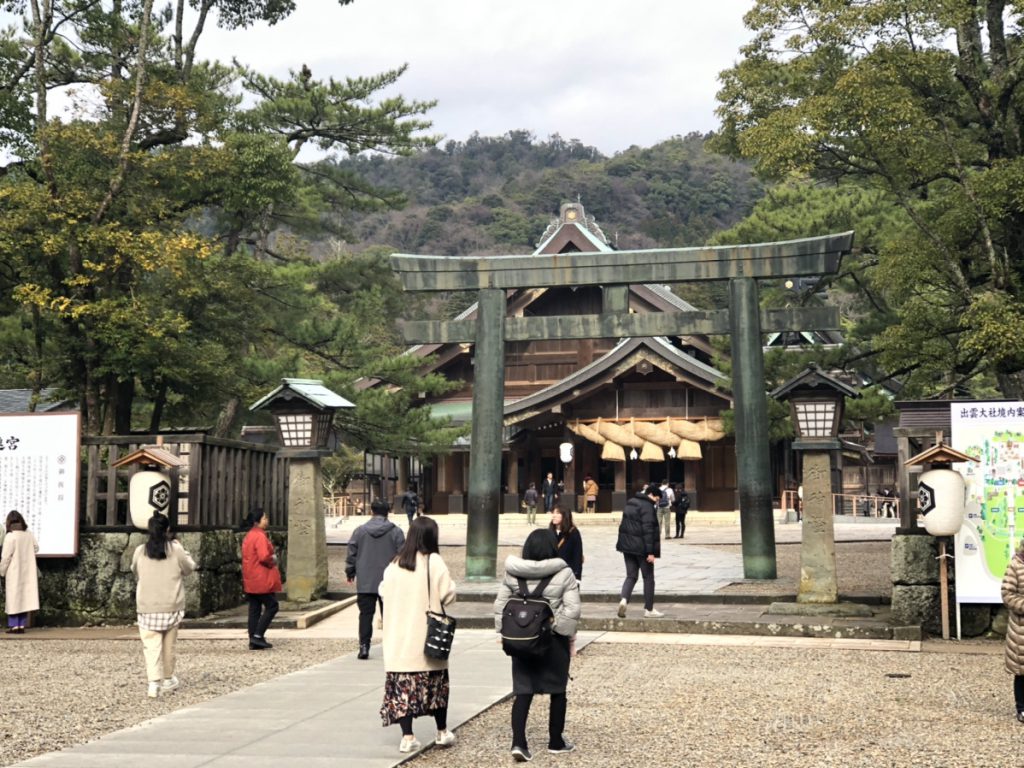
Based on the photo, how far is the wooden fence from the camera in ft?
51.2

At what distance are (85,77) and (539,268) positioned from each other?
11.2 meters

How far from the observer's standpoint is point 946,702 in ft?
31.0

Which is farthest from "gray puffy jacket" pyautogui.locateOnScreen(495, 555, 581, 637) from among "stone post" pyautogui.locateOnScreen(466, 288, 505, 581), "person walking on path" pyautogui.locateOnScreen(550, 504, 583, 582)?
"stone post" pyautogui.locateOnScreen(466, 288, 505, 581)

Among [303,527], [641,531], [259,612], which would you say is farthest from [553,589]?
[303,527]

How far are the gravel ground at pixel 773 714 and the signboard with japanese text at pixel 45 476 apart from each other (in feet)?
23.8

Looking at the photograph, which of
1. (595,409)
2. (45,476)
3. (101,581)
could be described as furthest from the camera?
(595,409)

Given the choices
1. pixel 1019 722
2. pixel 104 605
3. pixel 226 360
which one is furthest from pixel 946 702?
pixel 226 360

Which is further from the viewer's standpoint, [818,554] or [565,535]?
[818,554]

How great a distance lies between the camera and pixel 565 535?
1123 centimetres

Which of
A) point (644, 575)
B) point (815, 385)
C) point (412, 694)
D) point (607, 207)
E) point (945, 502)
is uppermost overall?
point (607, 207)

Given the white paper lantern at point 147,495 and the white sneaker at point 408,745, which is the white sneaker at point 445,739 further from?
the white paper lantern at point 147,495

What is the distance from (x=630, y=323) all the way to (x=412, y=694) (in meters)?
12.2

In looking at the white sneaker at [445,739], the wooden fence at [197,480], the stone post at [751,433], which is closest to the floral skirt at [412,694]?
the white sneaker at [445,739]

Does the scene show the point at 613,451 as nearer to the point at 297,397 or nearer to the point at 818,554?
the point at 297,397
